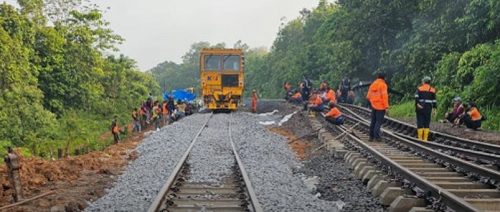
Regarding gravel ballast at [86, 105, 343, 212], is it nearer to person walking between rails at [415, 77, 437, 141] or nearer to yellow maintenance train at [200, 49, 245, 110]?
person walking between rails at [415, 77, 437, 141]

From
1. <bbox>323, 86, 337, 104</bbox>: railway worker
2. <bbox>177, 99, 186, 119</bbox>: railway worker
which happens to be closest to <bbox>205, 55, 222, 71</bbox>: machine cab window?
<bbox>177, 99, 186, 119</bbox>: railway worker

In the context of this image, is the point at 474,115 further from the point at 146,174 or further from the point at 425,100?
the point at 146,174

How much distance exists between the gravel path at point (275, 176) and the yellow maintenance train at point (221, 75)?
11455 mm

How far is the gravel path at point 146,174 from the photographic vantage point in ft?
21.0

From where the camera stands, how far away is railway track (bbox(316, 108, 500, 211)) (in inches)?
199

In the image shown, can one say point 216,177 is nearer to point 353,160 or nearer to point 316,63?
point 353,160

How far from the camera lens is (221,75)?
25.5 metres

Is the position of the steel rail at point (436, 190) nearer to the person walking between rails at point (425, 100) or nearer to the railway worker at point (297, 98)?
the person walking between rails at point (425, 100)

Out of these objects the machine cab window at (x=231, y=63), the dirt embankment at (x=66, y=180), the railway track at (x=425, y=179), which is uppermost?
the machine cab window at (x=231, y=63)

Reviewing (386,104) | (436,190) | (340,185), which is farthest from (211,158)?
(436,190)

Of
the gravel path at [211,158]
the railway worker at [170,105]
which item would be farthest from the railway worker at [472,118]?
the railway worker at [170,105]

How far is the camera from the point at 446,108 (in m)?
17.7

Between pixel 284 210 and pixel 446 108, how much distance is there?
13.7 meters

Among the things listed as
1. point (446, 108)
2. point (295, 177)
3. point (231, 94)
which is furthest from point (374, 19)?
point (295, 177)
